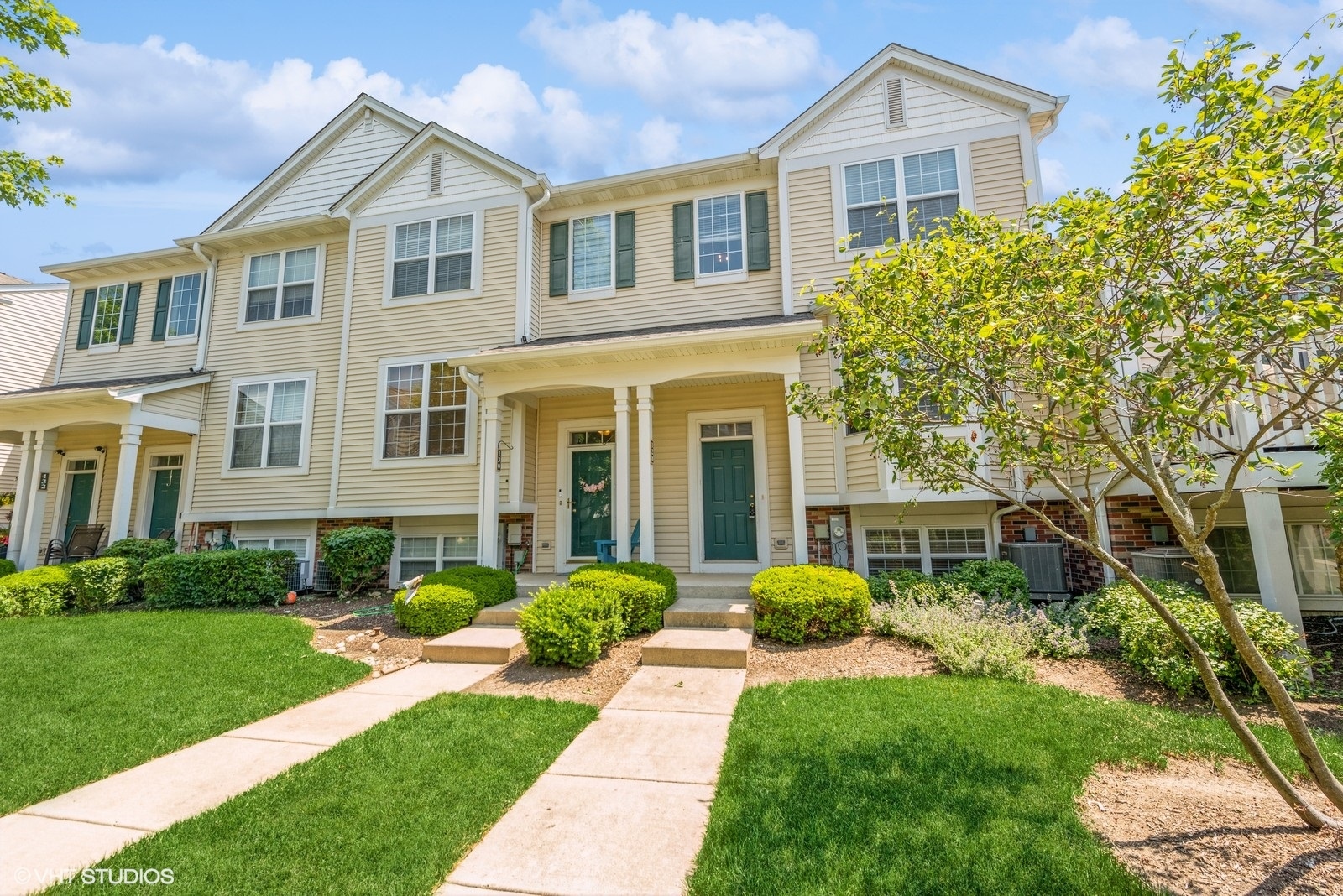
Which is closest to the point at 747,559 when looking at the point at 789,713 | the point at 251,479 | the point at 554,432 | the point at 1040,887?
the point at 554,432

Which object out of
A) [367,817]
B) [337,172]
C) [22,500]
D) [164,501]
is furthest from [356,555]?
[337,172]

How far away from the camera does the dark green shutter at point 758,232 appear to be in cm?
963

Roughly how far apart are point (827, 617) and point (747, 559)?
3.01 m

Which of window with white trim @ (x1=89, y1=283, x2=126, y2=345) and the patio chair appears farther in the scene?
window with white trim @ (x1=89, y1=283, x2=126, y2=345)

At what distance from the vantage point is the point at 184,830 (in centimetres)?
281

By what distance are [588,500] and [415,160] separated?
7.36 metres

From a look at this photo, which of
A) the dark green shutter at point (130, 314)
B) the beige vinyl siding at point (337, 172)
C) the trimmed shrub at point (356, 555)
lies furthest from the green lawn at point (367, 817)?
the dark green shutter at point (130, 314)

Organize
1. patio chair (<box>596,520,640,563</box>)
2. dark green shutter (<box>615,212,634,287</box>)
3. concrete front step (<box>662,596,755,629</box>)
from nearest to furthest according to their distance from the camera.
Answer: concrete front step (<box>662,596,755,629</box>) < patio chair (<box>596,520,640,563</box>) < dark green shutter (<box>615,212,634,287</box>)

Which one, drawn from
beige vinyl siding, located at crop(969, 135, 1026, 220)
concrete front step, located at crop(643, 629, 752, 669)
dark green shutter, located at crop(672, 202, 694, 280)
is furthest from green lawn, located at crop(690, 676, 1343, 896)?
dark green shutter, located at crop(672, 202, 694, 280)

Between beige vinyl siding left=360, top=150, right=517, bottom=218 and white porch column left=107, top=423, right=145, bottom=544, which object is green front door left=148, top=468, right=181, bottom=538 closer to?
white porch column left=107, top=423, right=145, bottom=544

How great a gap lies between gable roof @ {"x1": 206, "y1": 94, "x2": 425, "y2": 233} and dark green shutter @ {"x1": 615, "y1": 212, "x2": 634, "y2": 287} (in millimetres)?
5168

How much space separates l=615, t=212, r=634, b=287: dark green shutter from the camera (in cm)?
1023

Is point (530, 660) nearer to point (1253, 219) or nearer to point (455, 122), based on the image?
point (1253, 219)

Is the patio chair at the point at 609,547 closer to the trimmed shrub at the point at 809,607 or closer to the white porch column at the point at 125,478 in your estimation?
the trimmed shrub at the point at 809,607
